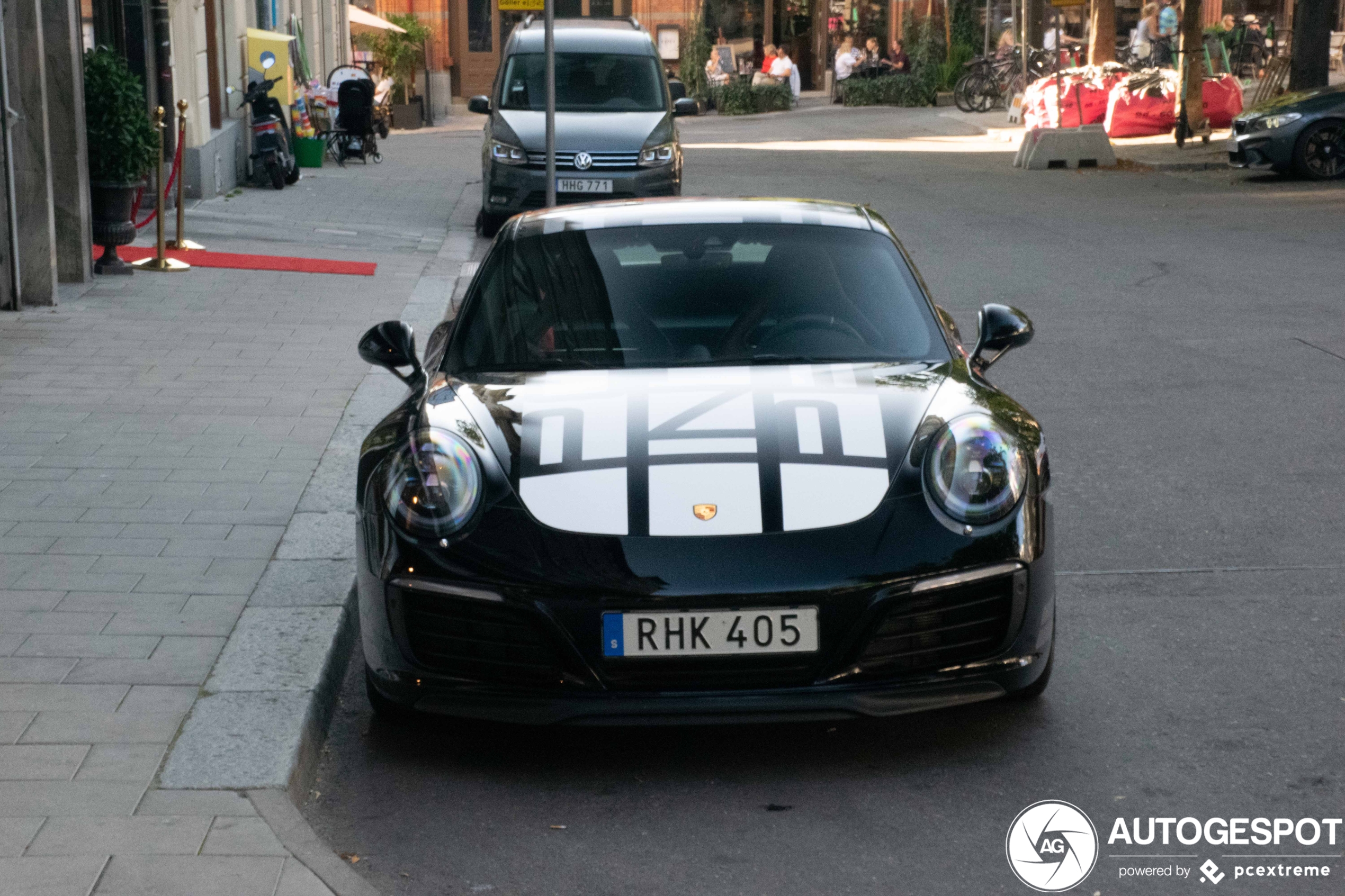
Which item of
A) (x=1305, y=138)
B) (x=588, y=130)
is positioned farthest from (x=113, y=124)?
(x=1305, y=138)

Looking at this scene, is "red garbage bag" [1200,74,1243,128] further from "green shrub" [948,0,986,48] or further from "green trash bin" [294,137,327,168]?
"green shrub" [948,0,986,48]

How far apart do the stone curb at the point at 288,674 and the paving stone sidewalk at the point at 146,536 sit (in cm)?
5

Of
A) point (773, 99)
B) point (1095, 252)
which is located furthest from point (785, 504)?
point (773, 99)

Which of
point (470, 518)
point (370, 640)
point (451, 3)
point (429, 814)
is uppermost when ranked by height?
point (451, 3)

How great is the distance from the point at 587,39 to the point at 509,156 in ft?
7.98

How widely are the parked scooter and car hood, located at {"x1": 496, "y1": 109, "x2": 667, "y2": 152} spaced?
4.09m

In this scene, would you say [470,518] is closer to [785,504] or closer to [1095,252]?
[785,504]

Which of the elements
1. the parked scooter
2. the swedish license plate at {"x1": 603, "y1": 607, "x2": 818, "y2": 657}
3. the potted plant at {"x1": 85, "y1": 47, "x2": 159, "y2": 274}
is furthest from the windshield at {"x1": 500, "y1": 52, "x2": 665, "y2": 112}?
the swedish license plate at {"x1": 603, "y1": 607, "x2": 818, "y2": 657}

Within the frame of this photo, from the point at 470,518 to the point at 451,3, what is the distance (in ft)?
147

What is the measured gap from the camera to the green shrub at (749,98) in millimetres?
41281

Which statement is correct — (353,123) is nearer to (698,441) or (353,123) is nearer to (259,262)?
(259,262)

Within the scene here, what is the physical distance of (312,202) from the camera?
18.7 meters

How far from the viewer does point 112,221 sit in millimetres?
12711

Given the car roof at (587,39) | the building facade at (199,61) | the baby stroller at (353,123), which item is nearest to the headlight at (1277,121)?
the car roof at (587,39)
